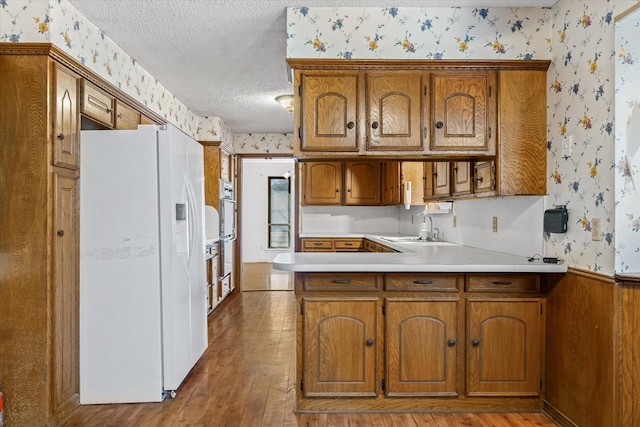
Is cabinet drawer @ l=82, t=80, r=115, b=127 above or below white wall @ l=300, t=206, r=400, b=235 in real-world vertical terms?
above

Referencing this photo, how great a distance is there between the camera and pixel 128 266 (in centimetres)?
268

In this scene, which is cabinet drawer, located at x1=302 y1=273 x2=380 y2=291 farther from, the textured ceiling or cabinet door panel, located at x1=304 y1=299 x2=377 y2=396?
the textured ceiling

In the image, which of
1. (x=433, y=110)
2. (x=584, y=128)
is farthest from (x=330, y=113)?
(x=584, y=128)

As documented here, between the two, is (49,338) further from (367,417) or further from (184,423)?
(367,417)

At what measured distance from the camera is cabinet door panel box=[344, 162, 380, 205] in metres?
6.02

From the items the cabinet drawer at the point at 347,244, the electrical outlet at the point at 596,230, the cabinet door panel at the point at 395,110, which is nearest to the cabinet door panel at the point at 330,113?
the cabinet door panel at the point at 395,110

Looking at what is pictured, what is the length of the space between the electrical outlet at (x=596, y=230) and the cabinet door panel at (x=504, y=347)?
1.76ft

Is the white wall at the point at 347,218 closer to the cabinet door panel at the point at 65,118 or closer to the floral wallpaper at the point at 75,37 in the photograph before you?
the floral wallpaper at the point at 75,37

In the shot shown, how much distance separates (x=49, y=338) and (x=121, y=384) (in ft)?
1.83

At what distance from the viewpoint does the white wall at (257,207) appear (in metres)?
9.74

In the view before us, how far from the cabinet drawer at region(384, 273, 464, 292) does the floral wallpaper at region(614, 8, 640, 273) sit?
0.81 meters

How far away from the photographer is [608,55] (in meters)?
2.04

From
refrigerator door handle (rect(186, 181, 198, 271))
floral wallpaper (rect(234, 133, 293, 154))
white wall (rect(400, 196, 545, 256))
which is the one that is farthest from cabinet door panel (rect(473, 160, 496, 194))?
floral wallpaper (rect(234, 133, 293, 154))

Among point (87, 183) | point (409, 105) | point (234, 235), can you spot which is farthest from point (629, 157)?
point (234, 235)
